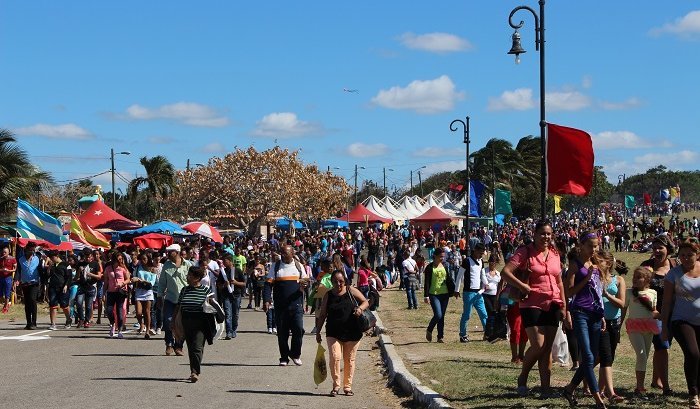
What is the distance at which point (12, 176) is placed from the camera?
32.9 m

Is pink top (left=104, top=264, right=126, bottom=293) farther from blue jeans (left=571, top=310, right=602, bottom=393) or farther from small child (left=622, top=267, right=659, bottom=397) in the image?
blue jeans (left=571, top=310, right=602, bottom=393)

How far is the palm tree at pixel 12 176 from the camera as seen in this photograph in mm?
32625

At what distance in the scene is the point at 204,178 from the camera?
66.3 meters

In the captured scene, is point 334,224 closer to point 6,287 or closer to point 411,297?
point 411,297

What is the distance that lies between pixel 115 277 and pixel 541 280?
10919 millimetres

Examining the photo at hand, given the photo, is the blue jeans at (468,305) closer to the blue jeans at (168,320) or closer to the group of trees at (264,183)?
the blue jeans at (168,320)

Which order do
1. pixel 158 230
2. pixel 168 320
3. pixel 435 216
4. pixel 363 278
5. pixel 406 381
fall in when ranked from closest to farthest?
pixel 406 381 < pixel 168 320 < pixel 363 278 < pixel 158 230 < pixel 435 216

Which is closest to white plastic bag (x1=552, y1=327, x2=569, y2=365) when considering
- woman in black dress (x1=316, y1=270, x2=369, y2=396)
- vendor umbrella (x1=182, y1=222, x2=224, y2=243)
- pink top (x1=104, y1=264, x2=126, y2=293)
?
woman in black dress (x1=316, y1=270, x2=369, y2=396)

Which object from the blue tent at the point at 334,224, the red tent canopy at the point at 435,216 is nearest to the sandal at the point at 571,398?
the red tent canopy at the point at 435,216

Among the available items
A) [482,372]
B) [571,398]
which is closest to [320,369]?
[482,372]

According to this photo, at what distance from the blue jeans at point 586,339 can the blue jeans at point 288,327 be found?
5704 millimetres

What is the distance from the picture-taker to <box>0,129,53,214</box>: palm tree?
32.6 metres

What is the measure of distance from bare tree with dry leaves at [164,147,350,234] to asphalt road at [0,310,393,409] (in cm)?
4578

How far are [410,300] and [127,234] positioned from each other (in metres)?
20.6
